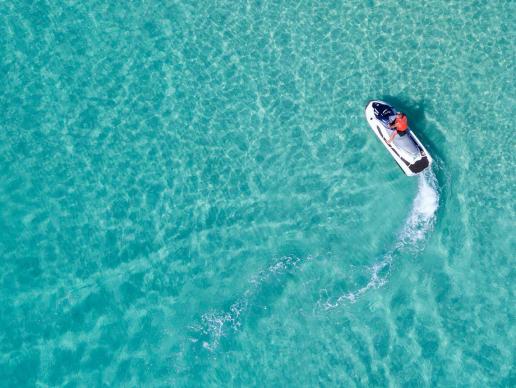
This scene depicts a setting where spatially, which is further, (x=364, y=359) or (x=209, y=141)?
(x=209, y=141)

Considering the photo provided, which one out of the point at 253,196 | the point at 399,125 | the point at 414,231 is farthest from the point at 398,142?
the point at 253,196

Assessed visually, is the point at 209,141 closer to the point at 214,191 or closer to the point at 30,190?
the point at 214,191

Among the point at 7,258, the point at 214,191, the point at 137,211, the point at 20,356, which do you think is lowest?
the point at 20,356

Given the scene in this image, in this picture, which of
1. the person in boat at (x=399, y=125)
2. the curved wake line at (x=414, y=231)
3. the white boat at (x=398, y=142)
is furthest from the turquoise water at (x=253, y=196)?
the person in boat at (x=399, y=125)

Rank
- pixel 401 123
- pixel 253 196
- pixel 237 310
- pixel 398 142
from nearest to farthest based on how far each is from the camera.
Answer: pixel 401 123, pixel 398 142, pixel 237 310, pixel 253 196

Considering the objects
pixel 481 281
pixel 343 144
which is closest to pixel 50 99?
pixel 343 144

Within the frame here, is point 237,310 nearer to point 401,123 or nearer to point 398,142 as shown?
point 398,142

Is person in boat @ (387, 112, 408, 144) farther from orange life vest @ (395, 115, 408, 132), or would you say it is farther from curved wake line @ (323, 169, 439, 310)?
curved wake line @ (323, 169, 439, 310)
